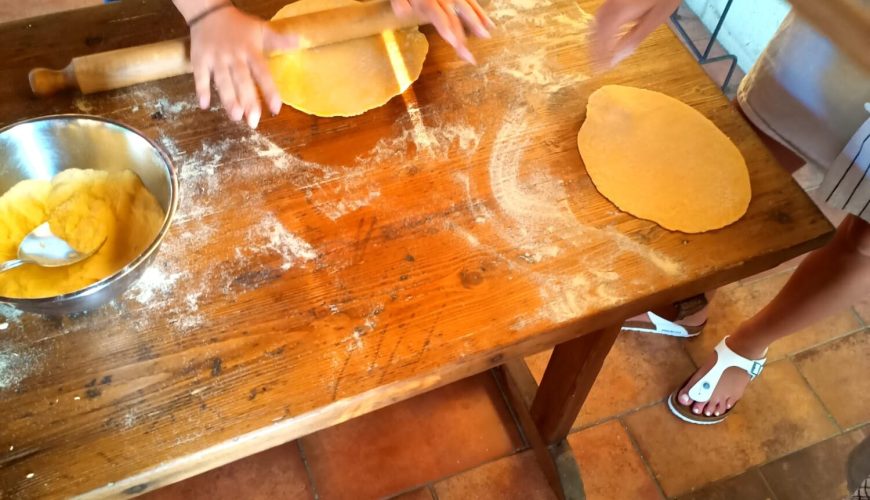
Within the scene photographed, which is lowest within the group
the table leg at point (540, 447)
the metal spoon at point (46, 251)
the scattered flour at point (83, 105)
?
the table leg at point (540, 447)

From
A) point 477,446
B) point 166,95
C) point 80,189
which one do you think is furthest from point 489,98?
point 477,446

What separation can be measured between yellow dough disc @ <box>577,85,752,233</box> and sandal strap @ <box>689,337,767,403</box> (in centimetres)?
67

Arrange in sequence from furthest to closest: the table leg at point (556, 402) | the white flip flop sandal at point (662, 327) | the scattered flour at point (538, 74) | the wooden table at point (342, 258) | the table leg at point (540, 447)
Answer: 1. the white flip flop sandal at point (662, 327)
2. the table leg at point (540, 447)
3. the table leg at point (556, 402)
4. the scattered flour at point (538, 74)
5. the wooden table at point (342, 258)

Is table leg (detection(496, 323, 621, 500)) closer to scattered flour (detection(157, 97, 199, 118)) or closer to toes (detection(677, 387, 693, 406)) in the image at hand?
toes (detection(677, 387, 693, 406))

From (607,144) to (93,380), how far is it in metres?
0.77

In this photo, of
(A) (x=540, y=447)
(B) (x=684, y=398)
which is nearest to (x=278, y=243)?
(A) (x=540, y=447)

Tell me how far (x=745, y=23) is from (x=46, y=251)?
7.31ft

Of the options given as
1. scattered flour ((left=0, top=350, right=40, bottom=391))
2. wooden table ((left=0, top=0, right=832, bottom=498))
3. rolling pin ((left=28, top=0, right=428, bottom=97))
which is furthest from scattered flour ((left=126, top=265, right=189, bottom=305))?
rolling pin ((left=28, top=0, right=428, bottom=97))

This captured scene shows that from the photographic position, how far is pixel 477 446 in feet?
5.08

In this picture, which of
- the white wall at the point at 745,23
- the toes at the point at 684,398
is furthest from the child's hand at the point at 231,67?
the white wall at the point at 745,23

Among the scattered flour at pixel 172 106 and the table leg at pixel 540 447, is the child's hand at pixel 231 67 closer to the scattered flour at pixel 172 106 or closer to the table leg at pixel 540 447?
the scattered flour at pixel 172 106

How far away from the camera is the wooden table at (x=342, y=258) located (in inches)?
30.0

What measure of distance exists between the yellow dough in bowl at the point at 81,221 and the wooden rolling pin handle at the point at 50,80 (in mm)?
179

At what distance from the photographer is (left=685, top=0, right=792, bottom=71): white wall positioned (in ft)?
7.06
